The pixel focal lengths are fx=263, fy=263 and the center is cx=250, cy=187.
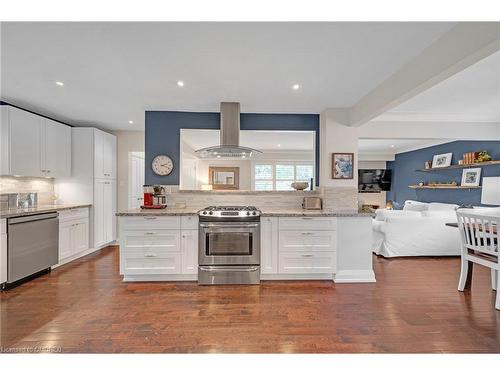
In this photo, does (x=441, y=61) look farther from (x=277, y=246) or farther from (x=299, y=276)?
(x=299, y=276)

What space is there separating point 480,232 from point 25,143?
567 cm

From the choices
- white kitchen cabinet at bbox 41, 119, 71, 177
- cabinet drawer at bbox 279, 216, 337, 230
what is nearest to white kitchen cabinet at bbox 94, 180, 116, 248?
white kitchen cabinet at bbox 41, 119, 71, 177

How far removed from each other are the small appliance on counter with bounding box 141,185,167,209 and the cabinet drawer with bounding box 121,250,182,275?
716 millimetres

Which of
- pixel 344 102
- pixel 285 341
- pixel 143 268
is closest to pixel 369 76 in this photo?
pixel 344 102

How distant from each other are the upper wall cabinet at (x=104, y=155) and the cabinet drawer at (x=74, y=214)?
620 millimetres

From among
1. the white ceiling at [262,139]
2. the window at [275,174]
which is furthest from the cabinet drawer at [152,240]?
the window at [275,174]

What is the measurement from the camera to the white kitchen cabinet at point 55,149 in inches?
154

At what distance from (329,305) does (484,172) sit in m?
4.77

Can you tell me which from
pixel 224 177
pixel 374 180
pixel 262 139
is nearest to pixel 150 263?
pixel 262 139

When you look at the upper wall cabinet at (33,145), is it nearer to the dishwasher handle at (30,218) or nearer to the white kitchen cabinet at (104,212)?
the white kitchen cabinet at (104,212)

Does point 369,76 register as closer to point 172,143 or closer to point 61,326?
point 172,143

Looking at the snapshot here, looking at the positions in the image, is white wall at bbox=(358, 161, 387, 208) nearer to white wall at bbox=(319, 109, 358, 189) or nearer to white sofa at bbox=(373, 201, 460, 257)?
white sofa at bbox=(373, 201, 460, 257)

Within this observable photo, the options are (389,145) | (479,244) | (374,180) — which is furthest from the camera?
(374,180)

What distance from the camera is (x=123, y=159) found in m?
5.21
